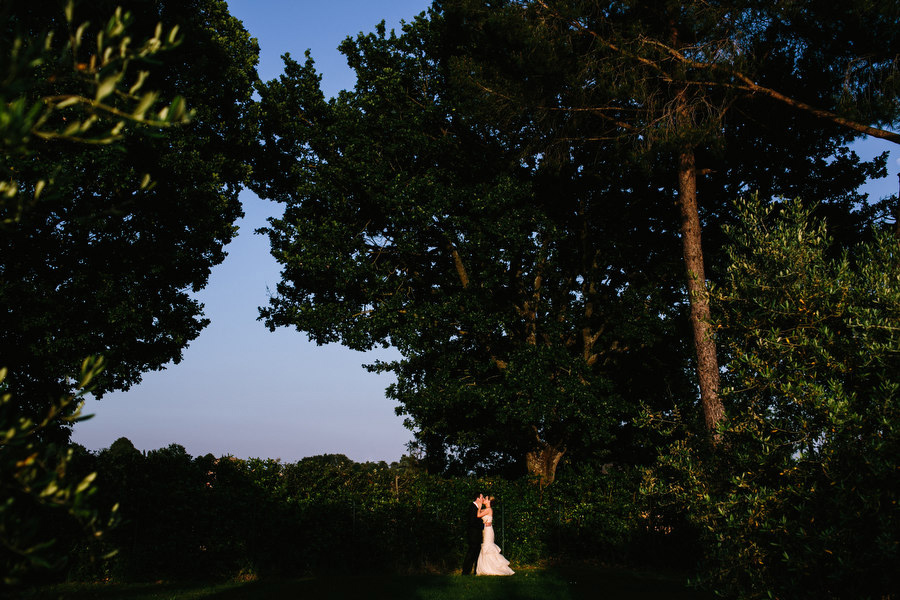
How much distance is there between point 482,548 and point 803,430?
13540 millimetres

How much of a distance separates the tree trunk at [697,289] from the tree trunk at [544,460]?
32.6 feet

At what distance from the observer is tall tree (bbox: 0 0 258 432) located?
18438 mm

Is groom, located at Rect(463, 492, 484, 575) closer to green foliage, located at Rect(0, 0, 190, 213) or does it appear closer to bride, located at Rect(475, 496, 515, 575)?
bride, located at Rect(475, 496, 515, 575)

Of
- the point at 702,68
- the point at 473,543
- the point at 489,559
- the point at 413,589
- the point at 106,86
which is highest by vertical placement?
the point at 702,68

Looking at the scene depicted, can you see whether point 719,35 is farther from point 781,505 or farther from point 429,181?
point 781,505

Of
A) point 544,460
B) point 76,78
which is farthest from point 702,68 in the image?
point 76,78

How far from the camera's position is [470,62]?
19219 millimetres

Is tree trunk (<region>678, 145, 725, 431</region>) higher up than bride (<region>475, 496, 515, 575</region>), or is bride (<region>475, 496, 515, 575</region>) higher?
tree trunk (<region>678, 145, 725, 431</region>)

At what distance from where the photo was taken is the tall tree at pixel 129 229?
18.4 meters

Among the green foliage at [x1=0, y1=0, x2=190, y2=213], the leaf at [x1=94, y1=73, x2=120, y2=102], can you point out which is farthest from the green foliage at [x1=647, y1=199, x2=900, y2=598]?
the leaf at [x1=94, y1=73, x2=120, y2=102]

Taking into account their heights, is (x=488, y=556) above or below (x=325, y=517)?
below

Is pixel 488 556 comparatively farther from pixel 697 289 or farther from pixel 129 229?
pixel 129 229

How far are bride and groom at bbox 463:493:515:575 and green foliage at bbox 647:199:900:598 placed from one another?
35.1ft

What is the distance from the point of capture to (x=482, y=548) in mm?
19484
